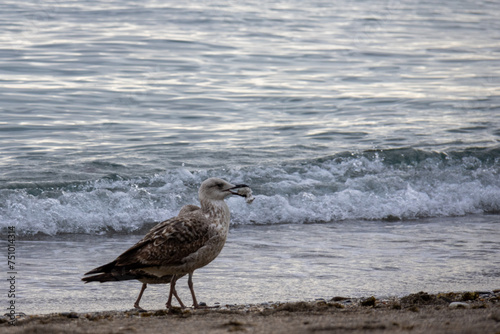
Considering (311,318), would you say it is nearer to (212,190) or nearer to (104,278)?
(212,190)

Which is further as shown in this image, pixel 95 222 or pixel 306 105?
pixel 306 105

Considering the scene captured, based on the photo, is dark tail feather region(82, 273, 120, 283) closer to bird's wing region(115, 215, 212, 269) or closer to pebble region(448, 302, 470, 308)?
bird's wing region(115, 215, 212, 269)

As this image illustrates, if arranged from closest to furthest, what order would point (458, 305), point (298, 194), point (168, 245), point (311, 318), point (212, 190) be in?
point (311, 318) < point (458, 305) < point (168, 245) < point (212, 190) < point (298, 194)

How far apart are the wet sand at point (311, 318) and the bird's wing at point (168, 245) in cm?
40

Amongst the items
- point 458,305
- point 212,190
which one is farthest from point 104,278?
point 458,305

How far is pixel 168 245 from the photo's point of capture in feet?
18.5

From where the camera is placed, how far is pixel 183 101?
15977 millimetres

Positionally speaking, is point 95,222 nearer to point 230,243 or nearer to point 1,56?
point 230,243

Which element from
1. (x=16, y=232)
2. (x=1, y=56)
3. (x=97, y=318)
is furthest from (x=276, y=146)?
(x=1, y=56)

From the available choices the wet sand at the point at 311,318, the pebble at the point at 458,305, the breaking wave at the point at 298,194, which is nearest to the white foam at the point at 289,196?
the breaking wave at the point at 298,194

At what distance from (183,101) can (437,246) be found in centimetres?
901

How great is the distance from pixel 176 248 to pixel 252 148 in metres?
7.06

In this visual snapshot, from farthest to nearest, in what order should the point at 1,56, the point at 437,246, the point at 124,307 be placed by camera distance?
the point at 1,56, the point at 437,246, the point at 124,307

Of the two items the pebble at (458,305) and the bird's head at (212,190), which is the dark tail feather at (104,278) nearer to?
the bird's head at (212,190)
